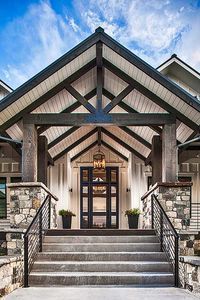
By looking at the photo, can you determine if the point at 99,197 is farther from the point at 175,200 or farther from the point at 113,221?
the point at 175,200

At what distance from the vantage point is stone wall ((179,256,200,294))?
24.1 feet

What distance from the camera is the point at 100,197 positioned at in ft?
56.1

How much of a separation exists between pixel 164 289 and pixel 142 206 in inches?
288

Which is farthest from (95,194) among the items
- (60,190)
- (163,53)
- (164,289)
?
(163,53)

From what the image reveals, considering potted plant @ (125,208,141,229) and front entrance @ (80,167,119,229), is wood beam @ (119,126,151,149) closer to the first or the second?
potted plant @ (125,208,141,229)

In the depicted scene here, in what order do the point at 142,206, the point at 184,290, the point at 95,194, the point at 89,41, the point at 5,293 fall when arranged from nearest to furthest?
the point at 5,293 → the point at 184,290 → the point at 89,41 → the point at 142,206 → the point at 95,194

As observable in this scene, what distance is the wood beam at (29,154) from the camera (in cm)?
1092

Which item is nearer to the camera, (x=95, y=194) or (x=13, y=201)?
(x=13, y=201)

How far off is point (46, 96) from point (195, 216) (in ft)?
22.7

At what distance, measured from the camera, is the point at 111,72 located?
11727 millimetres

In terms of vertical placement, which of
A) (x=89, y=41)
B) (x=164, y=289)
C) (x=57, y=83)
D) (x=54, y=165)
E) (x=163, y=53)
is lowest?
(x=164, y=289)

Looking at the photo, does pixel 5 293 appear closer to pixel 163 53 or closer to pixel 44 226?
pixel 44 226

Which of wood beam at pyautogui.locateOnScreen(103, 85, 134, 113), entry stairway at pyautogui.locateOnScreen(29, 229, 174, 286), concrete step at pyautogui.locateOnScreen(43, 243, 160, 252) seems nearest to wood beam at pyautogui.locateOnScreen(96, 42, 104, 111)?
wood beam at pyautogui.locateOnScreen(103, 85, 134, 113)

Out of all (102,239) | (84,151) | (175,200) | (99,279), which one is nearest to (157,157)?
(175,200)
